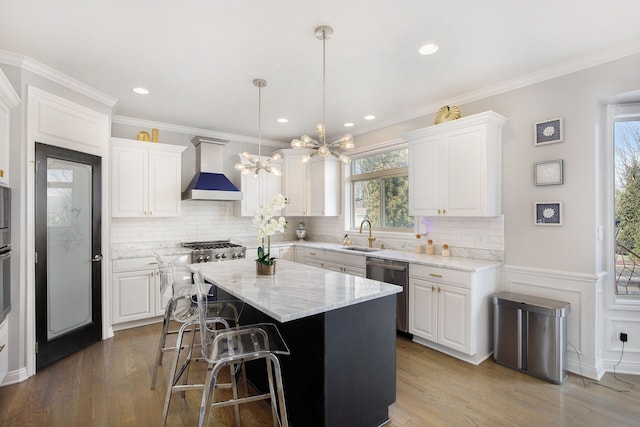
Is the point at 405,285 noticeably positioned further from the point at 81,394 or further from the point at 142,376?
the point at 81,394

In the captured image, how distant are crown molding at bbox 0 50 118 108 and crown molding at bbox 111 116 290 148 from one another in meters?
0.74

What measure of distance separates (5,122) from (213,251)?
2.45 metres

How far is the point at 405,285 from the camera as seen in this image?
138 inches

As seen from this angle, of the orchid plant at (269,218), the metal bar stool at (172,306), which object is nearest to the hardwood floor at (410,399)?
the metal bar stool at (172,306)

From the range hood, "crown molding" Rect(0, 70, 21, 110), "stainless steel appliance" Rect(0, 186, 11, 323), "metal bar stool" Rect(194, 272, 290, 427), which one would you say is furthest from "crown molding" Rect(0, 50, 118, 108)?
"metal bar stool" Rect(194, 272, 290, 427)

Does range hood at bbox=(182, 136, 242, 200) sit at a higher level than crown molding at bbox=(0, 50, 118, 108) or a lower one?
lower

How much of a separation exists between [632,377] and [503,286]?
115 cm

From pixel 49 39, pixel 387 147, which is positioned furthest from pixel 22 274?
pixel 387 147

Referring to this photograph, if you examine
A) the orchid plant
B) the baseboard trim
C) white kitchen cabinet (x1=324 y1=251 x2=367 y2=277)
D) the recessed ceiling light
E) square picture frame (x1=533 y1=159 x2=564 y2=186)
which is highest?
the recessed ceiling light

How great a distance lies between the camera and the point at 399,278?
3.56 meters

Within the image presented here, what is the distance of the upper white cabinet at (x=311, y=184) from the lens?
17.2 feet

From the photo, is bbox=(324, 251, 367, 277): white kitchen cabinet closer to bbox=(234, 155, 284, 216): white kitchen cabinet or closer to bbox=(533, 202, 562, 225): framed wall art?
bbox=(234, 155, 284, 216): white kitchen cabinet

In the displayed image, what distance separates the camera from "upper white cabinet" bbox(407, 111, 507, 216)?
3.17m

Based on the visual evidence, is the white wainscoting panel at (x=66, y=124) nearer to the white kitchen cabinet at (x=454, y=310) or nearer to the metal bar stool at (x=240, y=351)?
the metal bar stool at (x=240, y=351)
